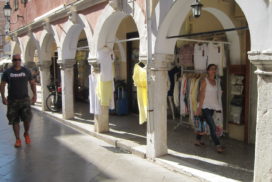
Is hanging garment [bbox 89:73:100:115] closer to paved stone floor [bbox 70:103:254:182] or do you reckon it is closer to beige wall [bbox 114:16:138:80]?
paved stone floor [bbox 70:103:254:182]

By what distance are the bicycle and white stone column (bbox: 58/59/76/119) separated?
1.99 metres

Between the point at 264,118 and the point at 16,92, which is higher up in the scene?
the point at 16,92

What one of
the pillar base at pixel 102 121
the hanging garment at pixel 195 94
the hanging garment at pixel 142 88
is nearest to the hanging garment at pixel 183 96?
the hanging garment at pixel 195 94

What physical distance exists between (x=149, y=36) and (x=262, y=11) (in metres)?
2.50

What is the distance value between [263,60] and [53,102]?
33.1 feet

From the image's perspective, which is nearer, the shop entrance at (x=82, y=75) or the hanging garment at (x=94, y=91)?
the hanging garment at (x=94, y=91)

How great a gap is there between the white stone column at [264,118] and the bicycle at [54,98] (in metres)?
9.63

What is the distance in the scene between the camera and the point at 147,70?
6.06m

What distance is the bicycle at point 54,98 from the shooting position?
40.9ft

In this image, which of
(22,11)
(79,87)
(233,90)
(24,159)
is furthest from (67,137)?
(22,11)

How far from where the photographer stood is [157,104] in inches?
239

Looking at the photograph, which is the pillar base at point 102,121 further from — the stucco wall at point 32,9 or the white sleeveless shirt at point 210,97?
the stucco wall at point 32,9

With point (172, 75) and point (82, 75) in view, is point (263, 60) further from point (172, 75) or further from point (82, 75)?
point (82, 75)

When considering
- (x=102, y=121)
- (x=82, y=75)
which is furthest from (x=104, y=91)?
(x=82, y=75)
